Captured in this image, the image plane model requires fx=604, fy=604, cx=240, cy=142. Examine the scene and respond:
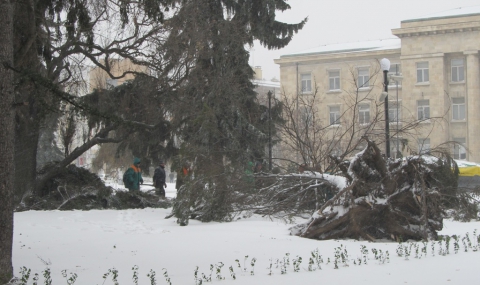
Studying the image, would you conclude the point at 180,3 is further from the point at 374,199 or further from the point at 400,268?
the point at 400,268

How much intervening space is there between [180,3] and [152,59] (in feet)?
7.25

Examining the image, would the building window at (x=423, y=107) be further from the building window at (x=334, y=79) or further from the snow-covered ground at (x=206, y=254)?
the snow-covered ground at (x=206, y=254)

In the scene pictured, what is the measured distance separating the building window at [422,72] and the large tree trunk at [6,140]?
46275 millimetres

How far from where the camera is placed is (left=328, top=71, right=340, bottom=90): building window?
5401cm

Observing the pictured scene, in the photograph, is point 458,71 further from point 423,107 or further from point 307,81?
point 307,81

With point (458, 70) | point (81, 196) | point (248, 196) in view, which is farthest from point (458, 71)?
point (248, 196)

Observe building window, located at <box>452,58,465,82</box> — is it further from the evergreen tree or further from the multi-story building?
the evergreen tree

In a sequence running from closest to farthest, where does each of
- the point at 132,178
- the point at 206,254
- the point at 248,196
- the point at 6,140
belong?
the point at 6,140, the point at 206,254, the point at 248,196, the point at 132,178

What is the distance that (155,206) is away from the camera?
18609 millimetres

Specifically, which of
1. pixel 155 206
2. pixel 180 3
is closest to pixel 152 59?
pixel 180 3

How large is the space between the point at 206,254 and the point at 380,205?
11.8 ft

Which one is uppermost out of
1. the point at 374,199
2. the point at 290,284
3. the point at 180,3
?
the point at 180,3

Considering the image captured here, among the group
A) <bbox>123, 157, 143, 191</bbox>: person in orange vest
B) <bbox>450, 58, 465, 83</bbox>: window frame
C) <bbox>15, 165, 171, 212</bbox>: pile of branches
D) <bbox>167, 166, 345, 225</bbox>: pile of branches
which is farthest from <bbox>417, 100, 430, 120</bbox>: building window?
<bbox>167, 166, 345, 225</bbox>: pile of branches

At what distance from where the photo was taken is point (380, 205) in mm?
11258
